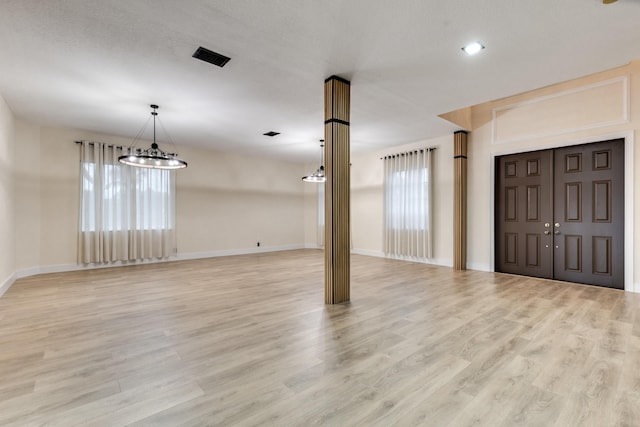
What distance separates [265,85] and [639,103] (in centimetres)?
590

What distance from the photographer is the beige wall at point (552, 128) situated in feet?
15.4

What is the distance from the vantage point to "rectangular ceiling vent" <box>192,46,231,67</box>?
3.34 m

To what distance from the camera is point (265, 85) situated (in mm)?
4297

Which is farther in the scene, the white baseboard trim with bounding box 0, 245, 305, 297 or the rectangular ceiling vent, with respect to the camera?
the white baseboard trim with bounding box 0, 245, 305, 297

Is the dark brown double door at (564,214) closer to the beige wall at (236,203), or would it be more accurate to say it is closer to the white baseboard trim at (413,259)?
the white baseboard trim at (413,259)

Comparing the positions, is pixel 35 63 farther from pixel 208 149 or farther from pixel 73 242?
pixel 208 149

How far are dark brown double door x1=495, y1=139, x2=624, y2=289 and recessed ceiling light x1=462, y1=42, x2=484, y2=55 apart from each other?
3.52 meters

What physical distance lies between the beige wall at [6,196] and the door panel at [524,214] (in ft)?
30.1

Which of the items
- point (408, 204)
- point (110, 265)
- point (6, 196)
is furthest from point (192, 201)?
point (408, 204)

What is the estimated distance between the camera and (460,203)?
6.65 meters

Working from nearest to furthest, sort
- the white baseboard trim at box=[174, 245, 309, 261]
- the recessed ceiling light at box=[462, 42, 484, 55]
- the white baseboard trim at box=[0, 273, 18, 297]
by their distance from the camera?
the recessed ceiling light at box=[462, 42, 484, 55] < the white baseboard trim at box=[0, 273, 18, 297] < the white baseboard trim at box=[174, 245, 309, 261]

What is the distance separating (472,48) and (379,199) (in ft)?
18.7

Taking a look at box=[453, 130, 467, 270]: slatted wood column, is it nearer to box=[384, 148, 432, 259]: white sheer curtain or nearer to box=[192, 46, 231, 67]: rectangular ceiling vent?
box=[384, 148, 432, 259]: white sheer curtain

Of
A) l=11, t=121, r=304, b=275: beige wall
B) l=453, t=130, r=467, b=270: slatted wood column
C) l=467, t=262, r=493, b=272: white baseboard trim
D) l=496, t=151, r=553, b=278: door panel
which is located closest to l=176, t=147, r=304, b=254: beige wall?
l=11, t=121, r=304, b=275: beige wall
